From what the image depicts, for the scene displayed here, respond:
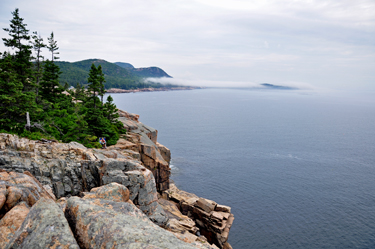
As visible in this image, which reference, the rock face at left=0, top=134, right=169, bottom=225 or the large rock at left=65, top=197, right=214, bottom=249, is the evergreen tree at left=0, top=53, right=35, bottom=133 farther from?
the large rock at left=65, top=197, right=214, bottom=249

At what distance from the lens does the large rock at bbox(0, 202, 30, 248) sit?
30.9 feet

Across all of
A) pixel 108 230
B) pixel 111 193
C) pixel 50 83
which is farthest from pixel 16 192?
pixel 50 83

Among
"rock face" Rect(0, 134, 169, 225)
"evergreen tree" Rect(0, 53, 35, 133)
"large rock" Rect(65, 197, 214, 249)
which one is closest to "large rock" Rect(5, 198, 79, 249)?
"large rock" Rect(65, 197, 214, 249)

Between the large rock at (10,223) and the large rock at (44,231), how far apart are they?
1106mm

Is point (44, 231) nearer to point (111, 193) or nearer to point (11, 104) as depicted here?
point (111, 193)

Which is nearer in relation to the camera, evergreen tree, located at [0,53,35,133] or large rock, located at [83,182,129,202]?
large rock, located at [83,182,129,202]

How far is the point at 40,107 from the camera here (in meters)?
43.3

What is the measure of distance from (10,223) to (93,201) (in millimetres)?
3383

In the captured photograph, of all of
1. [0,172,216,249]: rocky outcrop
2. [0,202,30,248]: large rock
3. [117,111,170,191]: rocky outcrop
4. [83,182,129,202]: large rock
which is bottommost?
[117,111,170,191]: rocky outcrop

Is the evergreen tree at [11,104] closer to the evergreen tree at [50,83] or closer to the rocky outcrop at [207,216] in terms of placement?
the evergreen tree at [50,83]

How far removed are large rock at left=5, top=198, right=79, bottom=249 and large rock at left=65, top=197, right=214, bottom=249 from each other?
24.1 inches

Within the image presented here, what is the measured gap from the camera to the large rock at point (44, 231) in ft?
26.3

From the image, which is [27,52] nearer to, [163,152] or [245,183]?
[163,152]

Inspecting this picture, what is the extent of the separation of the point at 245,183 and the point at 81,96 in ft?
194
